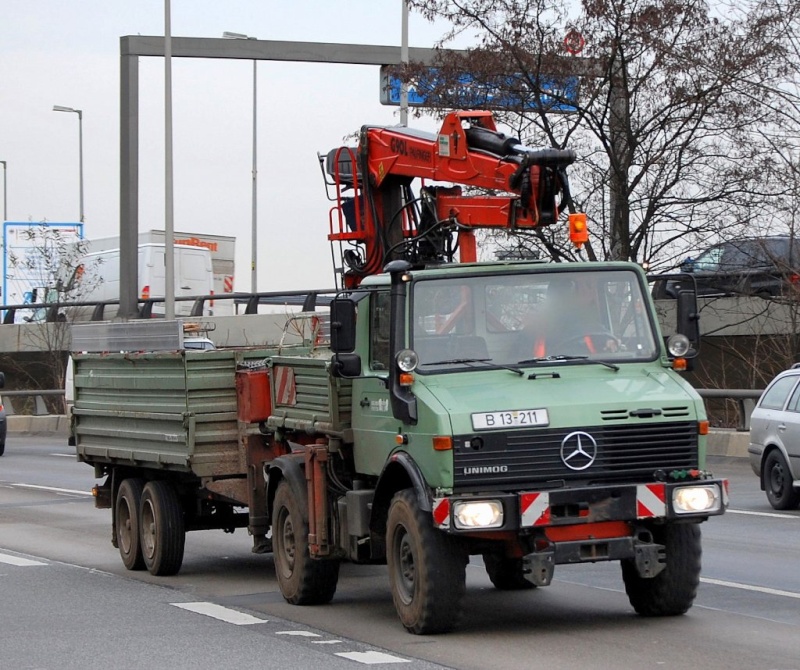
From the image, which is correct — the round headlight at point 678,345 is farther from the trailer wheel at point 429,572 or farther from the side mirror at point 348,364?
the side mirror at point 348,364

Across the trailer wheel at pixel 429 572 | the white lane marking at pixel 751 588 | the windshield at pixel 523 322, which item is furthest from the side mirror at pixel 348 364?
the white lane marking at pixel 751 588

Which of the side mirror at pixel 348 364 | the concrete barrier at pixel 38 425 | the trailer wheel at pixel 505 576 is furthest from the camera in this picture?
the concrete barrier at pixel 38 425

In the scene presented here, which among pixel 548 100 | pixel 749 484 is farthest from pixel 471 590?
pixel 548 100

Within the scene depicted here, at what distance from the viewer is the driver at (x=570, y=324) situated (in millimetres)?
9281

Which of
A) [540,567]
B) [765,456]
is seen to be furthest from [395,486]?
[765,456]

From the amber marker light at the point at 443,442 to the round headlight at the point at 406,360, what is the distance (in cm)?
54

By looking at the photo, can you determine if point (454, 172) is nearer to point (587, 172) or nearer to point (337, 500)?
point (337, 500)

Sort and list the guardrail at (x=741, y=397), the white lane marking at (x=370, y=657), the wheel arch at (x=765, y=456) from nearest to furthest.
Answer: the white lane marking at (x=370, y=657) → the wheel arch at (x=765, y=456) → the guardrail at (x=741, y=397)

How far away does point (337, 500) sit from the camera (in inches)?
395

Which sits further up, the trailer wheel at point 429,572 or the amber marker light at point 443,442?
the amber marker light at point 443,442

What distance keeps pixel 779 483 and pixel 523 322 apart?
27.2 ft

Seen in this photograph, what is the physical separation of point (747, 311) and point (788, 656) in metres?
18.4

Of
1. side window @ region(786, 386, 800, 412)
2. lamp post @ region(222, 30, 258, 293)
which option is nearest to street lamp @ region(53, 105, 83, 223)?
lamp post @ region(222, 30, 258, 293)

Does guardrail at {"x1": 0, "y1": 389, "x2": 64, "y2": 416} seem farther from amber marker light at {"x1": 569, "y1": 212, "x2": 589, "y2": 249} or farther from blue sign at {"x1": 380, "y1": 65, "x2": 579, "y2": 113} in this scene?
amber marker light at {"x1": 569, "y1": 212, "x2": 589, "y2": 249}
